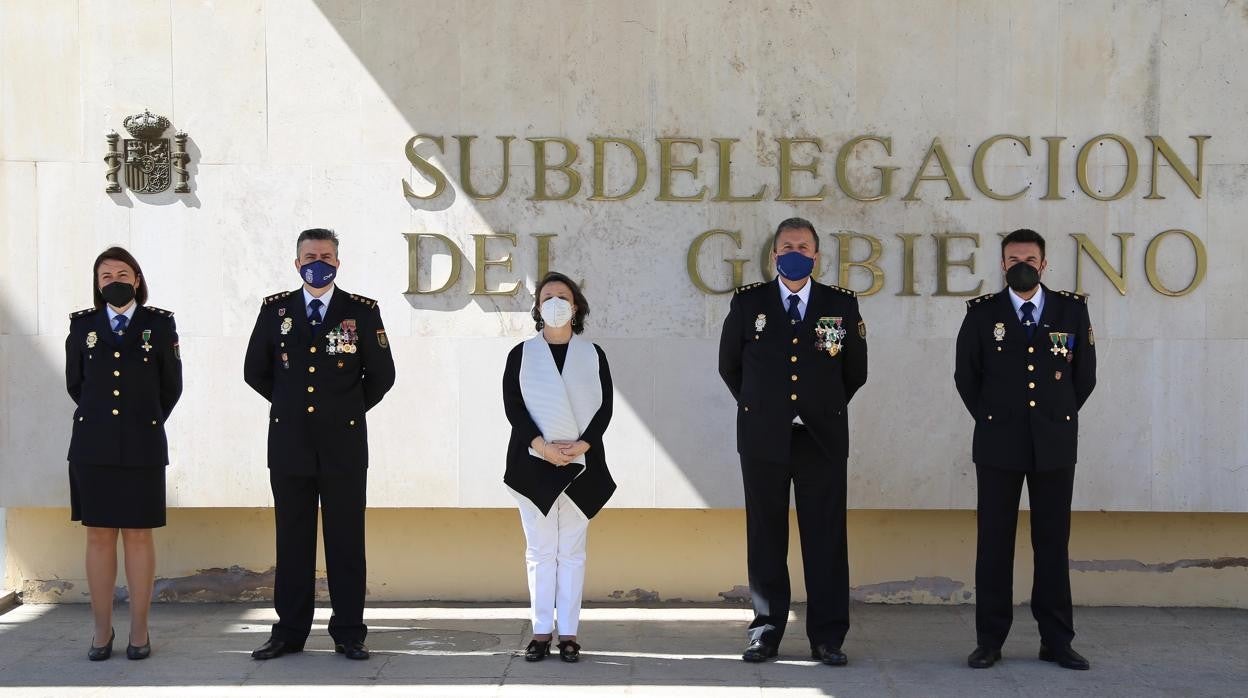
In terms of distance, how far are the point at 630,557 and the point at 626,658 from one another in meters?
1.26

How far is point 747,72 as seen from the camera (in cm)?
713

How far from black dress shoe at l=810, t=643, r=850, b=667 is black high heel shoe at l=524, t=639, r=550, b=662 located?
1.23 m

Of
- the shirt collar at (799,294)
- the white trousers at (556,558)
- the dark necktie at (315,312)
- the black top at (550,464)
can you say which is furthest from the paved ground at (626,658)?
the shirt collar at (799,294)

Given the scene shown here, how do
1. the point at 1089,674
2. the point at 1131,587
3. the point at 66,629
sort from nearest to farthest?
1. the point at 1089,674
2. the point at 66,629
3. the point at 1131,587

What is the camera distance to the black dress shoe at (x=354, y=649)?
6172 millimetres

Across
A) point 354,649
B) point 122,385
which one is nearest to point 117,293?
point 122,385

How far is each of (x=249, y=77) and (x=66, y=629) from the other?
9.89ft

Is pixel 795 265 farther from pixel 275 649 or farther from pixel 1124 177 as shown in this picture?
pixel 275 649

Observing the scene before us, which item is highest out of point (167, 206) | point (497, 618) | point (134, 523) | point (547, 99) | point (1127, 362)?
point (547, 99)

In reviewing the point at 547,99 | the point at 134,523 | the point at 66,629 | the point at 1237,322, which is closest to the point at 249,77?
the point at 547,99

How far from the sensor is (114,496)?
6.05 meters

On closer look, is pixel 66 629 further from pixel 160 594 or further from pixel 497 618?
pixel 497 618

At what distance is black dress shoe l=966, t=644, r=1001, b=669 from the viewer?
604 centimetres

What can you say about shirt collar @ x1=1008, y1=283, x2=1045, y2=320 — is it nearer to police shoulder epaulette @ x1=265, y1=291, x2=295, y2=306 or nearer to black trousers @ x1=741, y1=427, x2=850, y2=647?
black trousers @ x1=741, y1=427, x2=850, y2=647
